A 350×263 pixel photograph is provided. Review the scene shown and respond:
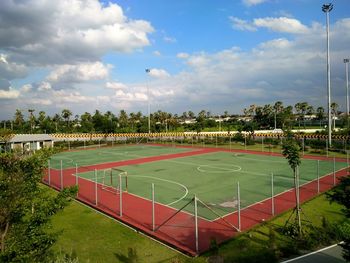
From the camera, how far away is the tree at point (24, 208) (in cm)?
682

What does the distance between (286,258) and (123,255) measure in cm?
623

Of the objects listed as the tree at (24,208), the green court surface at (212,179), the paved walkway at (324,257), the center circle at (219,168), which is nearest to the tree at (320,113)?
the green court surface at (212,179)

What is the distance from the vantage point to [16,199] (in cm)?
699

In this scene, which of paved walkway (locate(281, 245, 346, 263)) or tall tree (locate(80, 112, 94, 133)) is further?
tall tree (locate(80, 112, 94, 133))

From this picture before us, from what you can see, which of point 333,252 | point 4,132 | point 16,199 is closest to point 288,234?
point 333,252

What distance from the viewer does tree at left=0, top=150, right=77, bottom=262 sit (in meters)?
6.82

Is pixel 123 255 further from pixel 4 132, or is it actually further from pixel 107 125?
pixel 107 125

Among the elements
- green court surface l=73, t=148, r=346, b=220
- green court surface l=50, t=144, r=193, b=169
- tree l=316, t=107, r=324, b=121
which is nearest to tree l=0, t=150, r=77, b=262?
green court surface l=73, t=148, r=346, b=220

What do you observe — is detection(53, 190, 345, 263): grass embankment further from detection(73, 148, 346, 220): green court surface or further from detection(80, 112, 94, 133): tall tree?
detection(80, 112, 94, 133): tall tree

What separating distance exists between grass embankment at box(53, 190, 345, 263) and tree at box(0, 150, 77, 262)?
285cm

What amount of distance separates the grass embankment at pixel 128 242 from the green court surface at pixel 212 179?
260 cm

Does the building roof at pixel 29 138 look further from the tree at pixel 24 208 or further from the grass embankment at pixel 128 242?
the tree at pixel 24 208

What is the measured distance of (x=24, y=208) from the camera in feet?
23.6

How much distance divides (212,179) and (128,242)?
43.7 ft
